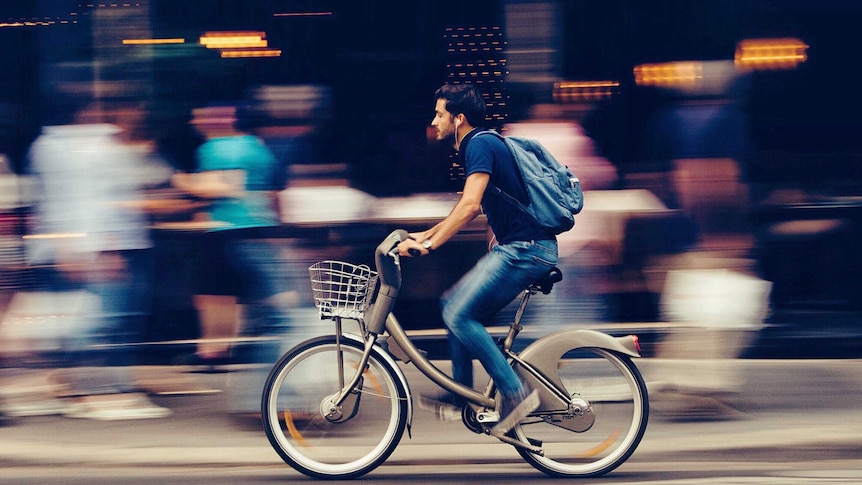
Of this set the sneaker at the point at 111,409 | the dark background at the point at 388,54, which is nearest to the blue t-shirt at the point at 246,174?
the dark background at the point at 388,54

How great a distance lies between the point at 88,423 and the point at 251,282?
116 centimetres

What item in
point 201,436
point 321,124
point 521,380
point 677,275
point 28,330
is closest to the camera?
point 521,380

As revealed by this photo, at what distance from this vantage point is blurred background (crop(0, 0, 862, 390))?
7.59 meters

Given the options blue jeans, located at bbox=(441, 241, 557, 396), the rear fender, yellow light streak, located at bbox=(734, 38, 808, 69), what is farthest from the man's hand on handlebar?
yellow light streak, located at bbox=(734, 38, 808, 69)

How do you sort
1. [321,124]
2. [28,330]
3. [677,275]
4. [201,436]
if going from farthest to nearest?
[321,124] < [28,330] < [677,275] < [201,436]

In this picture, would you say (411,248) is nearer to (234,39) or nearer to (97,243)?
(97,243)

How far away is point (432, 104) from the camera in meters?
7.88

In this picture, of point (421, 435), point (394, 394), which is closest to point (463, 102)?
point (394, 394)

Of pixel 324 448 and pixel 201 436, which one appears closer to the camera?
pixel 324 448

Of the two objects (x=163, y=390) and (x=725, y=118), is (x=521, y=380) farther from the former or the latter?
(x=163, y=390)

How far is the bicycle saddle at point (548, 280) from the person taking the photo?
16.1 feet

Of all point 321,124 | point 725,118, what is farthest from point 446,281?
point 725,118

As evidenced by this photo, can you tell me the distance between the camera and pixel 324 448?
5.14 meters

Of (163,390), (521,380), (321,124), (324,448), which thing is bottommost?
(163,390)
